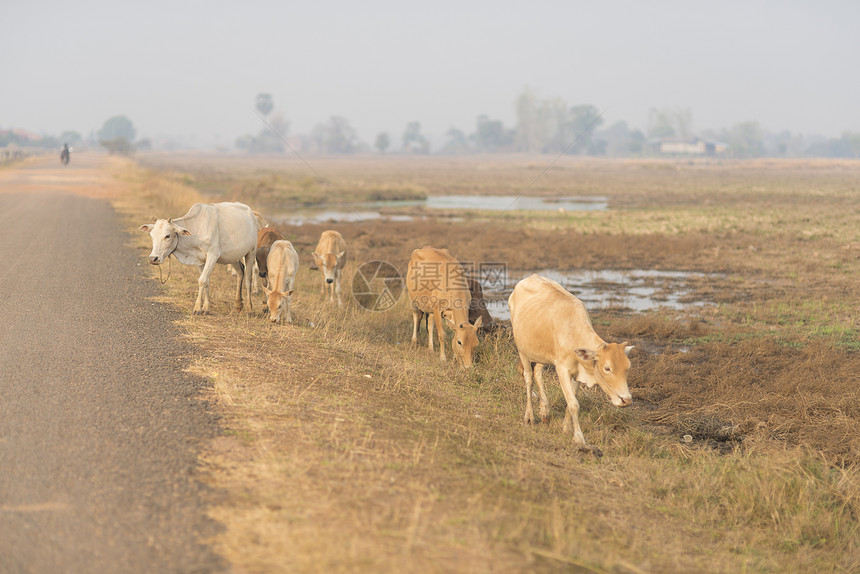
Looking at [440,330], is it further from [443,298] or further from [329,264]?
[329,264]

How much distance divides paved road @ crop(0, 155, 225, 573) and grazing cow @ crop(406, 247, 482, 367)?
4022 millimetres

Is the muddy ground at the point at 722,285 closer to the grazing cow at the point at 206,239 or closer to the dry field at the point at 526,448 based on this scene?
the dry field at the point at 526,448

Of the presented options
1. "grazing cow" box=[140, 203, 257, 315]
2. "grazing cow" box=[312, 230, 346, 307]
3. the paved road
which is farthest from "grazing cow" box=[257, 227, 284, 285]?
the paved road

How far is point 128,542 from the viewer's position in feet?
14.7

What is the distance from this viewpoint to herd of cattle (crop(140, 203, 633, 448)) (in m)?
7.55

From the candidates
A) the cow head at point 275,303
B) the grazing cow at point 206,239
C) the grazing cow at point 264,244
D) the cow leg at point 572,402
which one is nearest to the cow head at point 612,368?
the cow leg at point 572,402

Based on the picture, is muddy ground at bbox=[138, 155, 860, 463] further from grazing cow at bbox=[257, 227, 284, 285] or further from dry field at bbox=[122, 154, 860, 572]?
grazing cow at bbox=[257, 227, 284, 285]

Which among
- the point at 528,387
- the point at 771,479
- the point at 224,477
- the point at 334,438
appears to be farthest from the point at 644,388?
the point at 224,477

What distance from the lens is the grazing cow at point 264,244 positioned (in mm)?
13109

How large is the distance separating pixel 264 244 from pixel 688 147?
581 feet

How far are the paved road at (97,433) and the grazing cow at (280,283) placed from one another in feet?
4.80

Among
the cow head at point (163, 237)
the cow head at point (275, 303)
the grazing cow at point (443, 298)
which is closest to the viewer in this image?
the cow head at point (163, 237)

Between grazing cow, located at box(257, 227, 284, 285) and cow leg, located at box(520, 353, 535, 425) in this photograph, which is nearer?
cow leg, located at box(520, 353, 535, 425)

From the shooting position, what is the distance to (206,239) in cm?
1095
